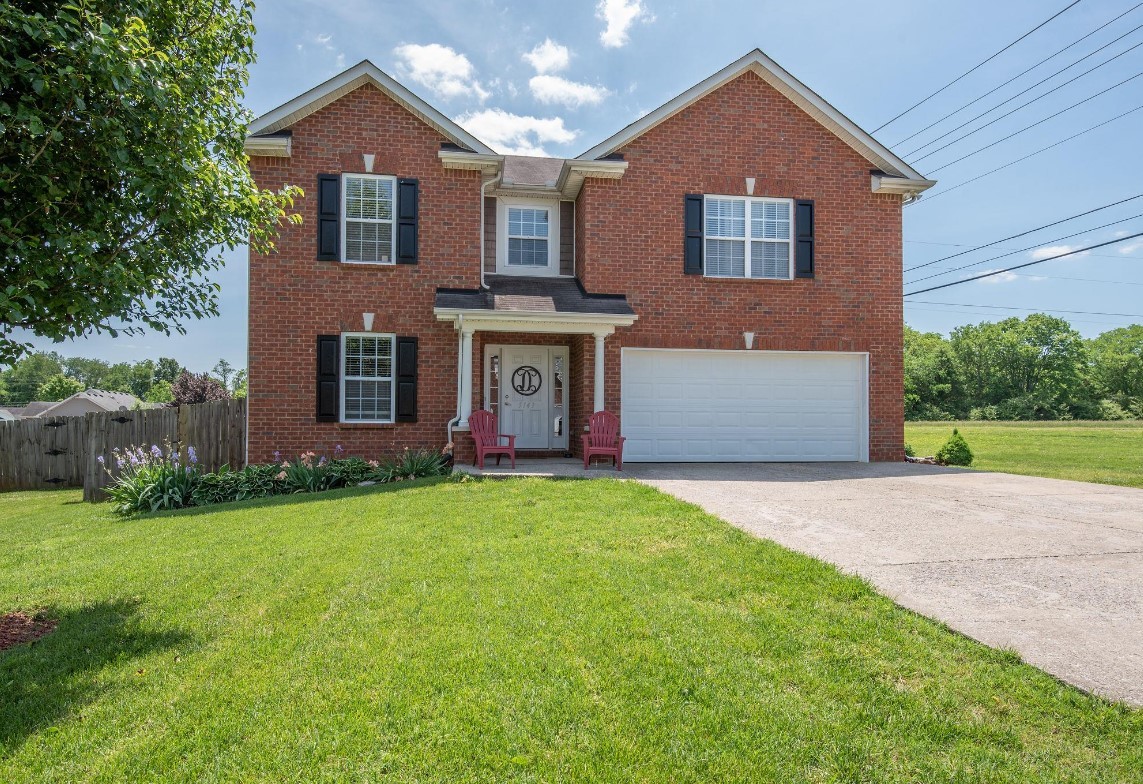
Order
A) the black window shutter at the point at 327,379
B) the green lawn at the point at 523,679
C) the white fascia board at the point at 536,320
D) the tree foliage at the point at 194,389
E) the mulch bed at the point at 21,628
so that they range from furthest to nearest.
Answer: the tree foliage at the point at 194,389 < the black window shutter at the point at 327,379 < the white fascia board at the point at 536,320 < the mulch bed at the point at 21,628 < the green lawn at the point at 523,679

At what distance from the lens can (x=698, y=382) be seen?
41.9 ft

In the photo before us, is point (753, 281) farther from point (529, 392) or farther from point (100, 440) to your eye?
point (100, 440)

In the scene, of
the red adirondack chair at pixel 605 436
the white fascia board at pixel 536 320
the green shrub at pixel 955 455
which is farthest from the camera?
the green shrub at pixel 955 455

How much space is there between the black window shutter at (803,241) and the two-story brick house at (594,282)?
43mm

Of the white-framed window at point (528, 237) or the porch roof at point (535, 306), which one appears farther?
the white-framed window at point (528, 237)

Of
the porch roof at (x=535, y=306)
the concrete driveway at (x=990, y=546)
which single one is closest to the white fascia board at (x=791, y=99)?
the porch roof at (x=535, y=306)

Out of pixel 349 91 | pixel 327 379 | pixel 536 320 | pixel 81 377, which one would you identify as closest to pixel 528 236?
pixel 536 320

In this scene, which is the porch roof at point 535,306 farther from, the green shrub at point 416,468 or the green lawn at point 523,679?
the green lawn at point 523,679

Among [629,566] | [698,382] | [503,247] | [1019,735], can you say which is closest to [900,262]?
[698,382]

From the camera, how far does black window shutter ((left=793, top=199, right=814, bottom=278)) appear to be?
42.4ft

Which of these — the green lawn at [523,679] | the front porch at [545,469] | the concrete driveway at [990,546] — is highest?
the front porch at [545,469]

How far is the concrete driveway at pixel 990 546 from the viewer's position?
3.61m

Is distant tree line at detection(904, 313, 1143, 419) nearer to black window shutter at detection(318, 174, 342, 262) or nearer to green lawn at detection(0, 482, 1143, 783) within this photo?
black window shutter at detection(318, 174, 342, 262)

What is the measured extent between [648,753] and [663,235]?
36.2ft
